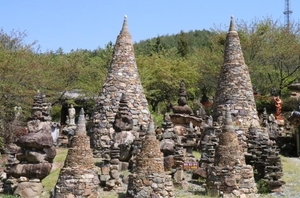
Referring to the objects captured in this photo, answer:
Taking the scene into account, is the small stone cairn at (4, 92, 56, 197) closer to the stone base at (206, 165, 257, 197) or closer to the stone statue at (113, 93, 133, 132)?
the stone statue at (113, 93, 133, 132)

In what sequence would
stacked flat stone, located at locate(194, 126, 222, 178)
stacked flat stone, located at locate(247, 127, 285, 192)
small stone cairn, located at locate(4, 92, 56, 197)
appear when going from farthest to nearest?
1. stacked flat stone, located at locate(194, 126, 222, 178)
2. stacked flat stone, located at locate(247, 127, 285, 192)
3. small stone cairn, located at locate(4, 92, 56, 197)

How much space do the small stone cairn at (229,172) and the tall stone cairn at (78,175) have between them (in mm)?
3120

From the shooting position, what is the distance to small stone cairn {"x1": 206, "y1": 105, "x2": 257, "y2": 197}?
1116cm

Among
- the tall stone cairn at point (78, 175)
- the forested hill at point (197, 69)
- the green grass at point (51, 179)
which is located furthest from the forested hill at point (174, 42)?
the tall stone cairn at point (78, 175)

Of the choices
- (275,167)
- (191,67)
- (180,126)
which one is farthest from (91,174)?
(191,67)

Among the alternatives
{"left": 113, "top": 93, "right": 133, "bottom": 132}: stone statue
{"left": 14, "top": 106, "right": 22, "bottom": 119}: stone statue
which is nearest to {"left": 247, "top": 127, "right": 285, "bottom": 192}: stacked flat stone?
{"left": 113, "top": 93, "right": 133, "bottom": 132}: stone statue

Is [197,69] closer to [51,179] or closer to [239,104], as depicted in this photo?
[239,104]

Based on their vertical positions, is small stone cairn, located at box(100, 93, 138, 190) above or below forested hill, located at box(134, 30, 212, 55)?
below

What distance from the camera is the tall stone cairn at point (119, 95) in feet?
52.9

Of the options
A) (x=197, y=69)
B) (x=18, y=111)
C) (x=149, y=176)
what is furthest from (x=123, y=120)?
(x=197, y=69)

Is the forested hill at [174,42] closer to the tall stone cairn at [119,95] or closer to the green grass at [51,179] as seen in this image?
the tall stone cairn at [119,95]

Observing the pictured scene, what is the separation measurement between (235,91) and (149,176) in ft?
25.6

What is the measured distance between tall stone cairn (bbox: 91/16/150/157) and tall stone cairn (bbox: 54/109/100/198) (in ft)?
17.3

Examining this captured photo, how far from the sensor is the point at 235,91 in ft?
55.3
